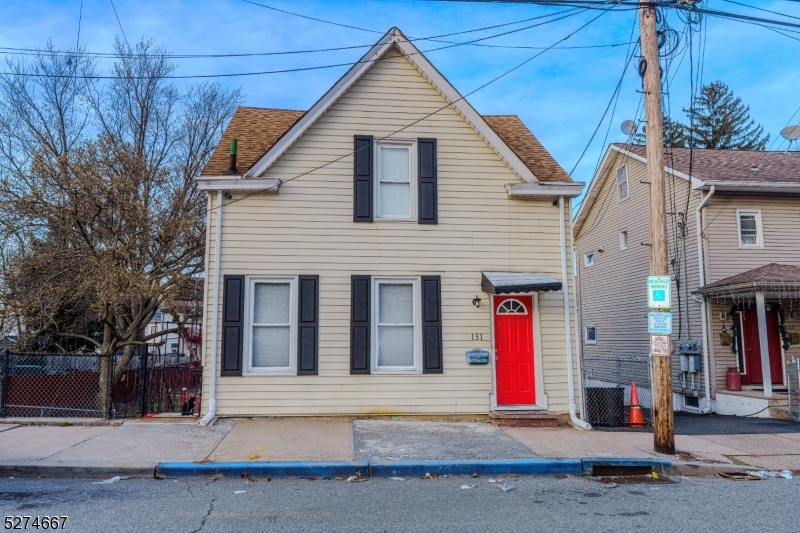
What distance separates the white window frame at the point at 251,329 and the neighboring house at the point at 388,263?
0.02 metres

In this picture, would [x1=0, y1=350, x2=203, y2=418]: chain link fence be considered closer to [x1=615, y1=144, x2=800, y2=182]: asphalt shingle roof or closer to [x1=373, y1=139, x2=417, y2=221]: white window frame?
[x1=373, y1=139, x2=417, y2=221]: white window frame

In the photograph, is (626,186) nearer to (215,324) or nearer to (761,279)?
(761,279)

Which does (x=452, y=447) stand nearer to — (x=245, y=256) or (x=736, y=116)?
(x=245, y=256)

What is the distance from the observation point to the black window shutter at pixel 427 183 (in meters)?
11.1

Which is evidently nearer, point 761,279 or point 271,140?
point 271,140

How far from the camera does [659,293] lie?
848 cm

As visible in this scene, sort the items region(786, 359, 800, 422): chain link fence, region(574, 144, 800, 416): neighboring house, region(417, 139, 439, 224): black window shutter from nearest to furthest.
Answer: region(417, 139, 439, 224): black window shutter → region(786, 359, 800, 422): chain link fence → region(574, 144, 800, 416): neighboring house

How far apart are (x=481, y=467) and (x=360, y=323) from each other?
3.93 meters

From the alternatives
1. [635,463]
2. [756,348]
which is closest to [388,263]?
[635,463]

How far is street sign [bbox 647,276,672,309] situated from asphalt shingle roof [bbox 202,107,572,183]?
3558mm

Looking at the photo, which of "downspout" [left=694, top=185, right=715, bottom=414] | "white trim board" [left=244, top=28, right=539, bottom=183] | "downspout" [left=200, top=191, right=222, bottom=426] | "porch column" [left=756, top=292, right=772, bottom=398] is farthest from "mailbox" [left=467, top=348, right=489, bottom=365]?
"downspout" [left=694, top=185, right=715, bottom=414]

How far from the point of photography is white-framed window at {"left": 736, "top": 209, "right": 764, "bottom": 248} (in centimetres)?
1639

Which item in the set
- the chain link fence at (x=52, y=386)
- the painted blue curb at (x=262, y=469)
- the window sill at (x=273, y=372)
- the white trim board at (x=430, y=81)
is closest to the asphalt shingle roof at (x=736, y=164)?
the white trim board at (x=430, y=81)

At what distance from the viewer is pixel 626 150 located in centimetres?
1984
